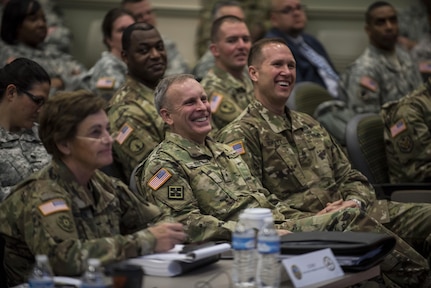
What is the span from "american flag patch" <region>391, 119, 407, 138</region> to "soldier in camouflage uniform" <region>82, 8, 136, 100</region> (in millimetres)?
1651

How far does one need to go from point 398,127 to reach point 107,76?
1795 millimetres

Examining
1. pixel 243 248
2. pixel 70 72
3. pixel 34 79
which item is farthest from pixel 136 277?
pixel 70 72

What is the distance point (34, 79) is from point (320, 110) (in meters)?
2.04

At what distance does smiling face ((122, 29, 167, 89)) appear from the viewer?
5137mm

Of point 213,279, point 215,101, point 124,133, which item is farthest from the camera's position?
point 215,101

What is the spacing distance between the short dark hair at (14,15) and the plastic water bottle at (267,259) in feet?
11.1

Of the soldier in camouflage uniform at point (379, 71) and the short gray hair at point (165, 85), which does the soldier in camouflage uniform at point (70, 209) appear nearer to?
the short gray hair at point (165, 85)

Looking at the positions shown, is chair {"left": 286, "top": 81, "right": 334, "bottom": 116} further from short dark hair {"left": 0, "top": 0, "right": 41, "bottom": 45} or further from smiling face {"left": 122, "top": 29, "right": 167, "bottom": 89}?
short dark hair {"left": 0, "top": 0, "right": 41, "bottom": 45}

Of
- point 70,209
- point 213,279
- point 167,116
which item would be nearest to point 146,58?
point 167,116

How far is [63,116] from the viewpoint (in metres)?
3.17

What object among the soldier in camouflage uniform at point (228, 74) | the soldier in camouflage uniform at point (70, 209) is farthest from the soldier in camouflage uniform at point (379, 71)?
the soldier in camouflage uniform at point (70, 209)

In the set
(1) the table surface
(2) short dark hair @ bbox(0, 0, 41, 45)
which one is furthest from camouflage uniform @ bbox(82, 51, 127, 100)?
(1) the table surface

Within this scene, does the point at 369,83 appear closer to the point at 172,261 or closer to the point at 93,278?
the point at 172,261

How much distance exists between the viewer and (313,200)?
4324 millimetres
